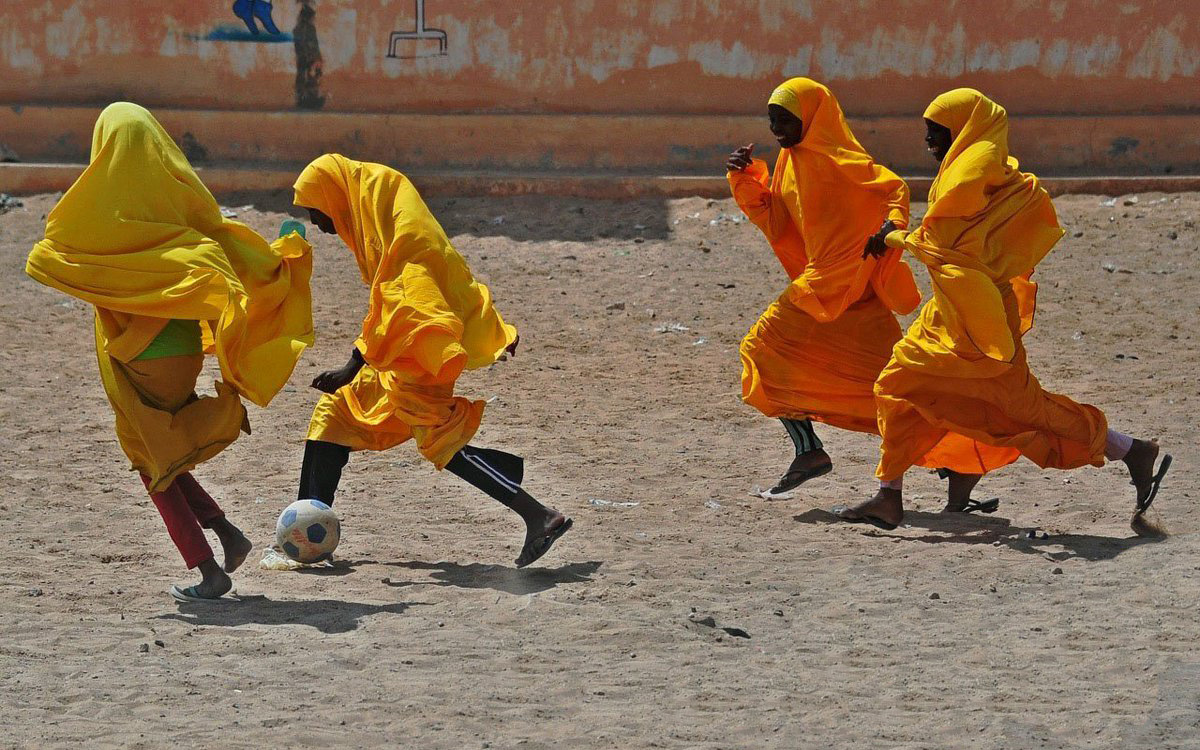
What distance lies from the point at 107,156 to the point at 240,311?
2.39ft

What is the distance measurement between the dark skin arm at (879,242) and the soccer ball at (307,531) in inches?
102

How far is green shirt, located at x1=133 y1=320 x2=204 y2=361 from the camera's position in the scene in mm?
5469

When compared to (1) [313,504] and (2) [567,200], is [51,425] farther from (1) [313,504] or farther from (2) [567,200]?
(2) [567,200]

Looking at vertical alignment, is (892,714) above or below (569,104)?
below

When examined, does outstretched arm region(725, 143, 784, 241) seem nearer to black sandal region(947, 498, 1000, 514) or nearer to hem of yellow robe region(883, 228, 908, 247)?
hem of yellow robe region(883, 228, 908, 247)

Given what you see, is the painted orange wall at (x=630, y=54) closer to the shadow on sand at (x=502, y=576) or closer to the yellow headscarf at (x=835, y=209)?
the yellow headscarf at (x=835, y=209)

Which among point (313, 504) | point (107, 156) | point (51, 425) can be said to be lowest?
point (51, 425)

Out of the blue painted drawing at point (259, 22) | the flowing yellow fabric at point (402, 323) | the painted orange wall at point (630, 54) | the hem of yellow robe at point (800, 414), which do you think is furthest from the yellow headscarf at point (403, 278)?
the blue painted drawing at point (259, 22)

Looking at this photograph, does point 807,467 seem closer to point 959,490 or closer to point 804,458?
point 804,458

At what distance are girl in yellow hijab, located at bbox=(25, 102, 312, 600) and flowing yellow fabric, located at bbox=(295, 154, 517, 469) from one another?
1.15ft

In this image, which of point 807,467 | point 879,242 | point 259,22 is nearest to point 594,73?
point 259,22

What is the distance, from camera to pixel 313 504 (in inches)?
233

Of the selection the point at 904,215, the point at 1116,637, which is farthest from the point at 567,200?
the point at 1116,637

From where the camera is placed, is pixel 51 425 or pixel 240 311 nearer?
pixel 240 311
